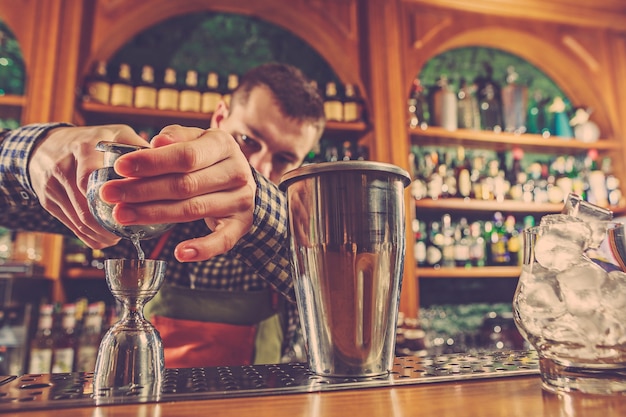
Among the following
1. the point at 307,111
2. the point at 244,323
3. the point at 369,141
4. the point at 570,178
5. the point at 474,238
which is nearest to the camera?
the point at 244,323

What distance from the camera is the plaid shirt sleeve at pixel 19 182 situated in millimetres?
811

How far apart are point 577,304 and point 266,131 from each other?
1.14 m

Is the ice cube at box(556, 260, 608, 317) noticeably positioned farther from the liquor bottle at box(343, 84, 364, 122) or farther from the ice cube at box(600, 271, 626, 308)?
the liquor bottle at box(343, 84, 364, 122)

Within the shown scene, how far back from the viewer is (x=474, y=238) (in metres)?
2.71

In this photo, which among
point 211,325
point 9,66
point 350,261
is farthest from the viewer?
point 9,66

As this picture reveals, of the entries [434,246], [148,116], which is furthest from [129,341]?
[434,246]

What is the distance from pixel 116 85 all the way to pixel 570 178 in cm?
270

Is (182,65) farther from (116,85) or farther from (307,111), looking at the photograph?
(307,111)

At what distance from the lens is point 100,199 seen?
0.46 metres

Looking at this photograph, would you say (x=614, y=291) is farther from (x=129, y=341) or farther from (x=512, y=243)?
(x=512, y=243)

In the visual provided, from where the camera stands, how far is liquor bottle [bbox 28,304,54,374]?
72.7 inches

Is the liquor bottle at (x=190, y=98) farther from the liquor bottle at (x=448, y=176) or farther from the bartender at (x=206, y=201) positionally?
the liquor bottle at (x=448, y=176)

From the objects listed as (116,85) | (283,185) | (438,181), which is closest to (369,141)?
(438,181)

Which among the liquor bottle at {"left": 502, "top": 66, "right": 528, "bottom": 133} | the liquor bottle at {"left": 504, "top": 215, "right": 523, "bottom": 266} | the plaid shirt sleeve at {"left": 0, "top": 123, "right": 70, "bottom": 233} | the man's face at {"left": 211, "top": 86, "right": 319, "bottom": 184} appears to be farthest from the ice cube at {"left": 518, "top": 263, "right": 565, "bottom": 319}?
the liquor bottle at {"left": 502, "top": 66, "right": 528, "bottom": 133}
